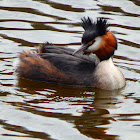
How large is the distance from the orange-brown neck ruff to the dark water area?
2.57 feet

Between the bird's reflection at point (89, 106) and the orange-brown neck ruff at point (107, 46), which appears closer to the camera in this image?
the bird's reflection at point (89, 106)

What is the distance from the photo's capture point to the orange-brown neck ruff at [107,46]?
1020 centimetres

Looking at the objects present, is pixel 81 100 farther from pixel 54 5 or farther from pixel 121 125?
pixel 54 5

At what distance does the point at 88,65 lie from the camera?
10.3 metres

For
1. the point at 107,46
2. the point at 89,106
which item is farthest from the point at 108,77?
the point at 89,106

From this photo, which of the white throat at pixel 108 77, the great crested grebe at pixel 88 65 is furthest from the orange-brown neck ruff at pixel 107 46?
the white throat at pixel 108 77

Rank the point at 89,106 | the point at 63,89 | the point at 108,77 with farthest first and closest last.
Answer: the point at 108,77
the point at 63,89
the point at 89,106

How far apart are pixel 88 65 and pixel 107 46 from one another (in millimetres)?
545

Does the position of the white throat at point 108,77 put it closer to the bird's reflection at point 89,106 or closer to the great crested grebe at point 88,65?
the great crested grebe at point 88,65

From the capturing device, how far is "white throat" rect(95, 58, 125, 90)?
1025 cm

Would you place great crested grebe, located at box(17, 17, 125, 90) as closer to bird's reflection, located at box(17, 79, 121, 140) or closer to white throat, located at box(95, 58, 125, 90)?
white throat, located at box(95, 58, 125, 90)

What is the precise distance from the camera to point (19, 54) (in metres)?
11.2

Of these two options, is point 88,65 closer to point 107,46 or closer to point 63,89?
point 107,46

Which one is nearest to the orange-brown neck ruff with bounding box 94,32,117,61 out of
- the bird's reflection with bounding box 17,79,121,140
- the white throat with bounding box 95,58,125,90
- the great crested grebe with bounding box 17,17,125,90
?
the great crested grebe with bounding box 17,17,125,90
